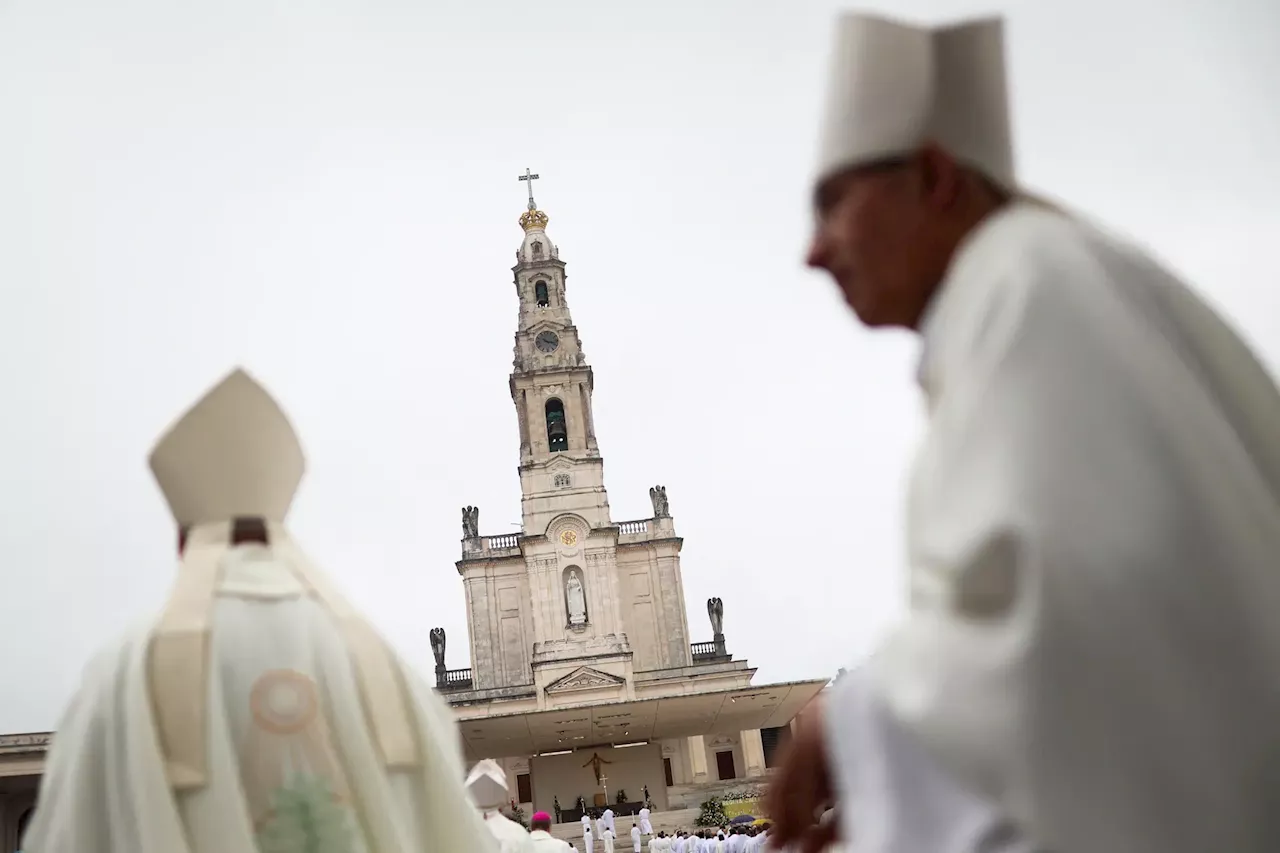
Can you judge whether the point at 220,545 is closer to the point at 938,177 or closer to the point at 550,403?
the point at 938,177

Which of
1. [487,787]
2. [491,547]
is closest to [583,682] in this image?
[491,547]

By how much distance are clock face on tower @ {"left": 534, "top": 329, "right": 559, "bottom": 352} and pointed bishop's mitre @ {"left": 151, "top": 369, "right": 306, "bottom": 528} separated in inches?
1821

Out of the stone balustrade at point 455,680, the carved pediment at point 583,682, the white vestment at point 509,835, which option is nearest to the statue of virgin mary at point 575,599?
the carved pediment at point 583,682

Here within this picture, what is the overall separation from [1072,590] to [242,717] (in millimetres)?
2704

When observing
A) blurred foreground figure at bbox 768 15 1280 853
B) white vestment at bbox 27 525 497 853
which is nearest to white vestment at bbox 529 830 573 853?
white vestment at bbox 27 525 497 853

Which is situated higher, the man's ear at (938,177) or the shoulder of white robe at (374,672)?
the man's ear at (938,177)

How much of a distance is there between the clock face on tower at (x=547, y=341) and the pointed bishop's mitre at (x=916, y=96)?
159ft

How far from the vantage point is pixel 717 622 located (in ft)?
162

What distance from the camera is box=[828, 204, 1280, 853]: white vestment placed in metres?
1.16

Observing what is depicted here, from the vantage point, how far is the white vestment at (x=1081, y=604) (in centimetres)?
116

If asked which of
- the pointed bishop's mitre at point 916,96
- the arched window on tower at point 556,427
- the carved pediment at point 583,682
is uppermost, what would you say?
the arched window on tower at point 556,427

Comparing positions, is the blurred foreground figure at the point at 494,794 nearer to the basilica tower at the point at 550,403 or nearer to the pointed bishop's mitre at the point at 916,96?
the pointed bishop's mitre at the point at 916,96

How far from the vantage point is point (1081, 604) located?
1.18 meters

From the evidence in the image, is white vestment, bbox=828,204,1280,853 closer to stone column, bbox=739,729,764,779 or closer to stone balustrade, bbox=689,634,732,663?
stone column, bbox=739,729,764,779
